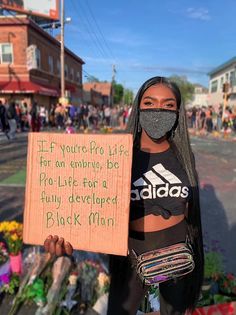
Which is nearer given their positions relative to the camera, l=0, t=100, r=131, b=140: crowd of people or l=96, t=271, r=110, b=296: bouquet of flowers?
l=96, t=271, r=110, b=296: bouquet of flowers

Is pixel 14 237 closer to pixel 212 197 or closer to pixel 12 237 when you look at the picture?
pixel 12 237

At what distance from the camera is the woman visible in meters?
1.61

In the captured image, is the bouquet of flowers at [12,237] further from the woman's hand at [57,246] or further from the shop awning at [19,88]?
the shop awning at [19,88]

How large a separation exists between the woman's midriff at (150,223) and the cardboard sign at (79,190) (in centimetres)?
16

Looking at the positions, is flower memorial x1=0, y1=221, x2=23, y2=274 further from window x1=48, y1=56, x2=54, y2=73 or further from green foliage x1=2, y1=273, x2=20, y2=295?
window x1=48, y1=56, x2=54, y2=73

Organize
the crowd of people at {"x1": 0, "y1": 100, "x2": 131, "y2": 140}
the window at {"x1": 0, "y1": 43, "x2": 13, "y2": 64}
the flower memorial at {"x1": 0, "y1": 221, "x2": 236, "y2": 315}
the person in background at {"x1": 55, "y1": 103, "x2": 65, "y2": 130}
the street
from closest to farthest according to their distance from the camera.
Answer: the flower memorial at {"x1": 0, "y1": 221, "x2": 236, "y2": 315} → the street → the crowd of people at {"x1": 0, "y1": 100, "x2": 131, "y2": 140} → the person in background at {"x1": 55, "y1": 103, "x2": 65, "y2": 130} → the window at {"x1": 0, "y1": 43, "x2": 13, "y2": 64}

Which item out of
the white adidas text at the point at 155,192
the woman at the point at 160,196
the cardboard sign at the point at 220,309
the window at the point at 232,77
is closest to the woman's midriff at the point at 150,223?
the woman at the point at 160,196

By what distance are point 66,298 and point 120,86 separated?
107 metres

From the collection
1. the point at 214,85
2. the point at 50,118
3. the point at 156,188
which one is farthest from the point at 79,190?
the point at 214,85

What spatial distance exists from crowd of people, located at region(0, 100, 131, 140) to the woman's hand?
13.0 m

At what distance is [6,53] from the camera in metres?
23.9

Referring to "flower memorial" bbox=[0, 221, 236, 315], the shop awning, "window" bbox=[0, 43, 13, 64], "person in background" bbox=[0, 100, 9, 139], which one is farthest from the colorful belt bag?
"window" bbox=[0, 43, 13, 64]

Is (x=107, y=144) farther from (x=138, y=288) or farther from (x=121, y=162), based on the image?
(x=138, y=288)

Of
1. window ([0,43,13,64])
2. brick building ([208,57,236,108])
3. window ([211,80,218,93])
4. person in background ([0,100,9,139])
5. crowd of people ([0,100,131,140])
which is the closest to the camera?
person in background ([0,100,9,139])
